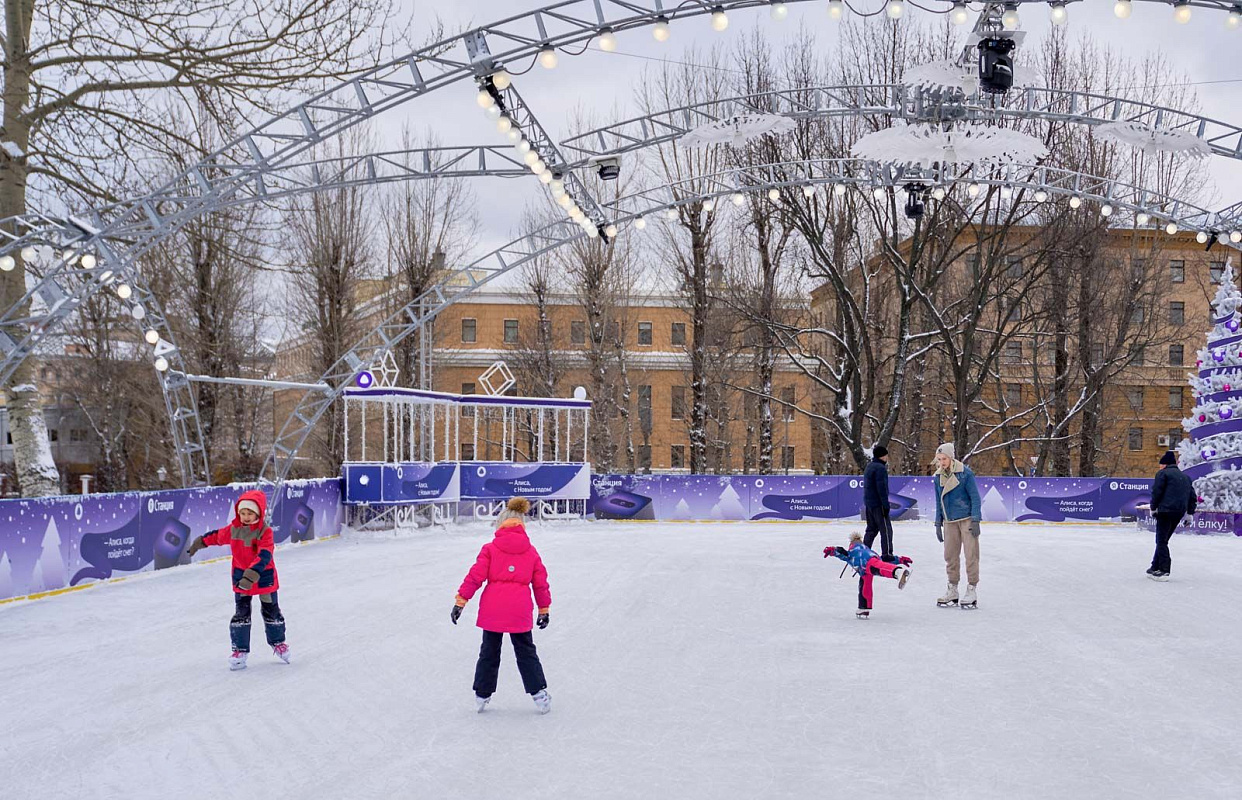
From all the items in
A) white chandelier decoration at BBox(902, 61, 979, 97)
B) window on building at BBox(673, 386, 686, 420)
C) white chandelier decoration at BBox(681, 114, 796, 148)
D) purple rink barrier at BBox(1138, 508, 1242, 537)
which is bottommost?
purple rink barrier at BBox(1138, 508, 1242, 537)

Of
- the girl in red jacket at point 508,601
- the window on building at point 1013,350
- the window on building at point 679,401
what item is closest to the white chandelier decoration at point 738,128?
the girl in red jacket at point 508,601

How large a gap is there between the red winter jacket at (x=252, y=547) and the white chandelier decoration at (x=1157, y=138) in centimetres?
1393

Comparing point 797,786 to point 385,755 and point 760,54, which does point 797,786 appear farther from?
point 760,54

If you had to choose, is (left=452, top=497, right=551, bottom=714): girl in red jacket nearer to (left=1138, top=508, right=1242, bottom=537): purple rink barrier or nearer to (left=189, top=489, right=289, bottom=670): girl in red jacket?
(left=189, top=489, right=289, bottom=670): girl in red jacket

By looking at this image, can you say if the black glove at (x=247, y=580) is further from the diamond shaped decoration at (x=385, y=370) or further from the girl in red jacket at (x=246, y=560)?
the diamond shaped decoration at (x=385, y=370)

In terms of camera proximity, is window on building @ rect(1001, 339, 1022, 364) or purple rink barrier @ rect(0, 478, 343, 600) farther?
window on building @ rect(1001, 339, 1022, 364)

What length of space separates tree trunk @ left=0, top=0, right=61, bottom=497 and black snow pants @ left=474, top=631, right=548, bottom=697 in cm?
1024

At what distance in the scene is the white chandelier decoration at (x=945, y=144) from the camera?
1521cm

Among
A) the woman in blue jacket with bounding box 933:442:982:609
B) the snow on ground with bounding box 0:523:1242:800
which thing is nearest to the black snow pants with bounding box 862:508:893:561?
the snow on ground with bounding box 0:523:1242:800

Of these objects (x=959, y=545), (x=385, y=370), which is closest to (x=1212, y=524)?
(x=959, y=545)

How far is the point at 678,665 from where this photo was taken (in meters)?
8.29

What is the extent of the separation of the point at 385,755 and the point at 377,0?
1056 centimetres

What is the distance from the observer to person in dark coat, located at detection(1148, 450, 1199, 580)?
46.1 ft

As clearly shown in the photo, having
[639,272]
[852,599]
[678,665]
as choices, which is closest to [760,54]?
→ [639,272]
